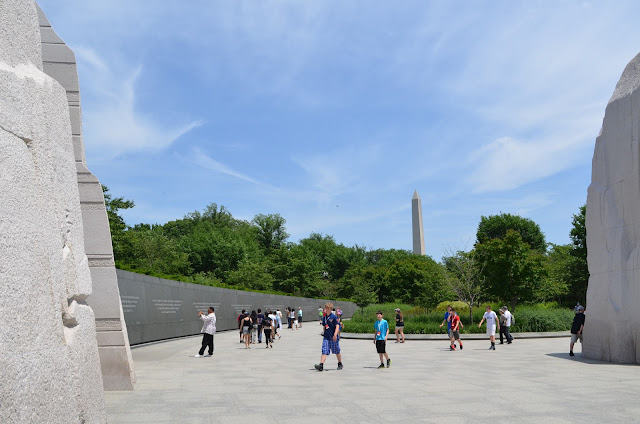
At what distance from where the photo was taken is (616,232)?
49.9 ft

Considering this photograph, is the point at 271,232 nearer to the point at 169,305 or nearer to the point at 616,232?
the point at 169,305

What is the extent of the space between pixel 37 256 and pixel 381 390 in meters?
7.30

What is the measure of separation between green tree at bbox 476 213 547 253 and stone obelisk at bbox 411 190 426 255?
6971mm

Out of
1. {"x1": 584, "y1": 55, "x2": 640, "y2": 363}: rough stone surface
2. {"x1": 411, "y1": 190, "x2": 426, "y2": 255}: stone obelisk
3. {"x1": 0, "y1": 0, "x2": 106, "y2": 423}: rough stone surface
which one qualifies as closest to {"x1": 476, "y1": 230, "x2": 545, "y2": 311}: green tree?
{"x1": 584, "y1": 55, "x2": 640, "y2": 363}: rough stone surface

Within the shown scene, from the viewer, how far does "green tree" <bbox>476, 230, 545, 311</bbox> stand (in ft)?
106

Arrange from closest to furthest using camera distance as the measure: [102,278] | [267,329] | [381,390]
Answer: [381,390] → [102,278] → [267,329]

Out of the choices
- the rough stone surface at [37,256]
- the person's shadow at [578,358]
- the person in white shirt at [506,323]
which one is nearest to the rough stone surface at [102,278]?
the rough stone surface at [37,256]

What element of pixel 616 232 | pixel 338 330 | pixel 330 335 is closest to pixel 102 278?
pixel 330 335

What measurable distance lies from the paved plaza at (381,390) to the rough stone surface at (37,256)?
8.68 feet

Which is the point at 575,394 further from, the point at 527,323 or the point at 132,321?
the point at 527,323

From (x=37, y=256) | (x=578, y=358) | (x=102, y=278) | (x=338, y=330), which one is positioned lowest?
(x=578, y=358)

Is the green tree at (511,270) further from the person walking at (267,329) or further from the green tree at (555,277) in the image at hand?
the person walking at (267,329)

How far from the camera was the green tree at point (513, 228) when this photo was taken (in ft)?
229

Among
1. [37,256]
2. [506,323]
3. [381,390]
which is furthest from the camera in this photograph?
[506,323]
